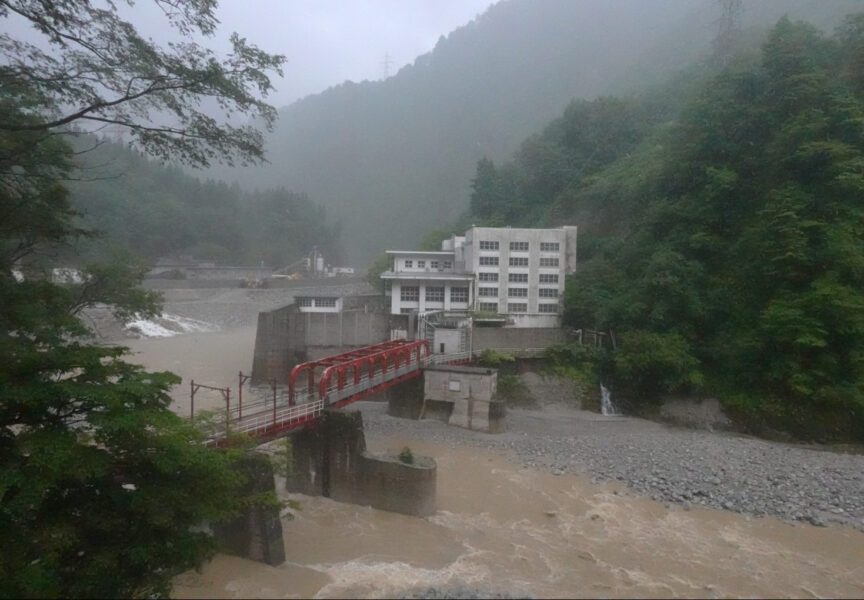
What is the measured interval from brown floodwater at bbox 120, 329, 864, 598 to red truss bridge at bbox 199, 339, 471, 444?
2332mm

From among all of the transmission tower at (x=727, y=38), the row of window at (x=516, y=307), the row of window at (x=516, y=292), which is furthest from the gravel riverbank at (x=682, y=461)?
the transmission tower at (x=727, y=38)


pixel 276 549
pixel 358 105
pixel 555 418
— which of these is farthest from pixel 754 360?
pixel 358 105

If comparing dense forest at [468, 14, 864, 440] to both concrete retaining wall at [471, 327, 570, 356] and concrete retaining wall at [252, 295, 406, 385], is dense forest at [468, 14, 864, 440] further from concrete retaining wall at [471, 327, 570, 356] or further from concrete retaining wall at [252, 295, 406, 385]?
concrete retaining wall at [252, 295, 406, 385]

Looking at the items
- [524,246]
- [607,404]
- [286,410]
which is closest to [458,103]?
[524,246]

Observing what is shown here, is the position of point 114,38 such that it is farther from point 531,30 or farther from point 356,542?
point 531,30

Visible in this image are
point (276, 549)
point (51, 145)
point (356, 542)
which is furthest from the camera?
point (356, 542)

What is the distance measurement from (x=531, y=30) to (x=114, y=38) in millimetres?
122034

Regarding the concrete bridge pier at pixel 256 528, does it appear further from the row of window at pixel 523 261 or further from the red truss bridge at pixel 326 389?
the row of window at pixel 523 261

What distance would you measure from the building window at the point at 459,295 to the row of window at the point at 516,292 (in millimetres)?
817

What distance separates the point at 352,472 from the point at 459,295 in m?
17.0

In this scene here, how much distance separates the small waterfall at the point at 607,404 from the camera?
2244cm

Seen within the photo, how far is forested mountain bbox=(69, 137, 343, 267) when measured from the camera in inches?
2325

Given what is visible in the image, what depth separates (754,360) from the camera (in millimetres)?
19891

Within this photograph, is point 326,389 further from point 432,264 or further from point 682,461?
point 432,264
